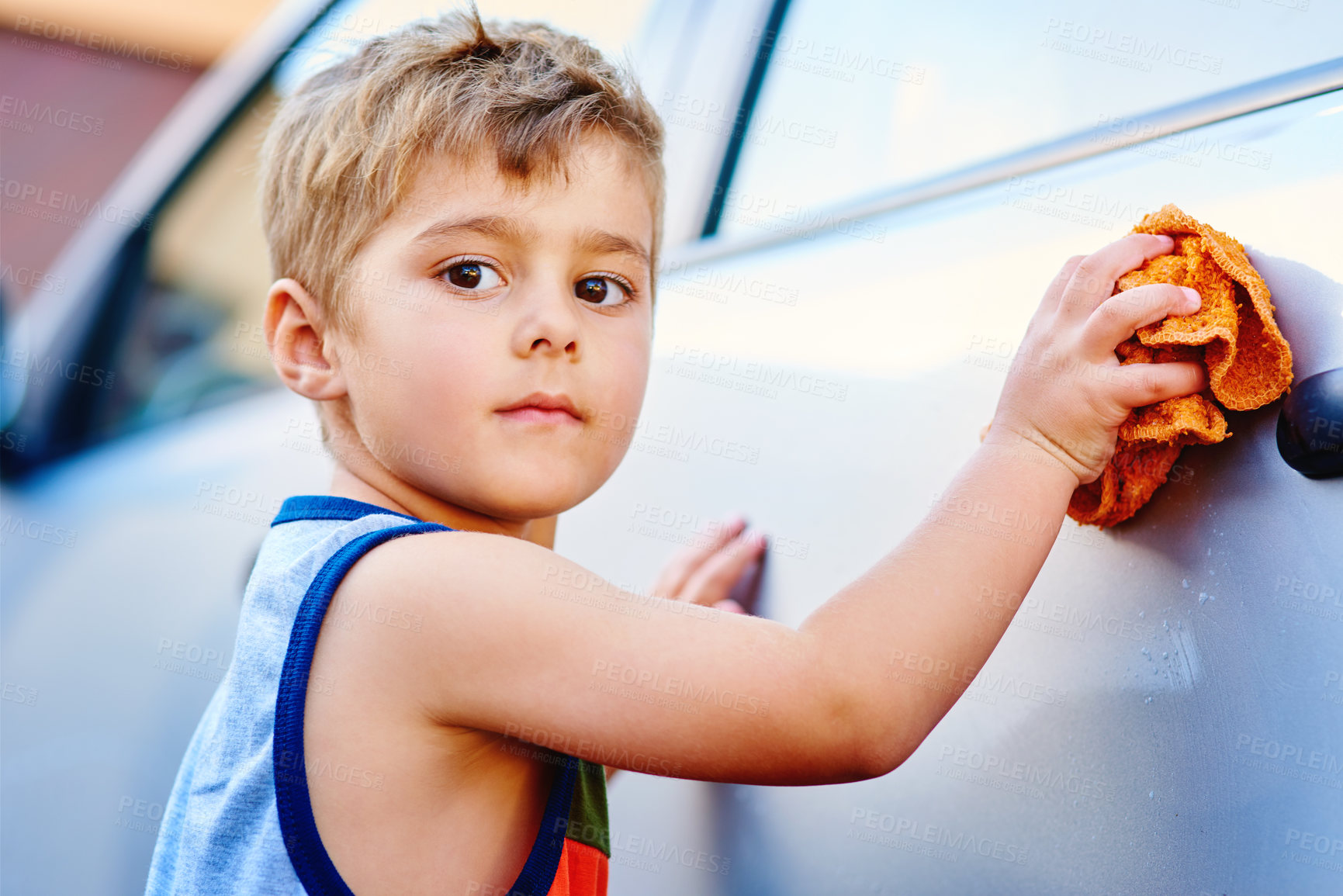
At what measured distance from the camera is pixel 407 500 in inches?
47.4

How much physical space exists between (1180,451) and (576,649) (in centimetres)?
49

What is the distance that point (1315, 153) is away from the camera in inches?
28.6

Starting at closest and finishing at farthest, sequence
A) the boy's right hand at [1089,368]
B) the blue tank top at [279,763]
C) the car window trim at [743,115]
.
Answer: the boy's right hand at [1089,368], the blue tank top at [279,763], the car window trim at [743,115]

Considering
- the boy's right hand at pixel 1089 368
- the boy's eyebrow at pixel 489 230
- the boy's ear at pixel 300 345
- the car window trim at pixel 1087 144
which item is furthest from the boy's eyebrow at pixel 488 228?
the boy's right hand at pixel 1089 368

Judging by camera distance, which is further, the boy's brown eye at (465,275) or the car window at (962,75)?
the boy's brown eye at (465,275)

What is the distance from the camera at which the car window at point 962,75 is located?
848 mm

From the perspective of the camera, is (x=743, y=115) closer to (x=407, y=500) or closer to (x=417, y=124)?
(x=417, y=124)

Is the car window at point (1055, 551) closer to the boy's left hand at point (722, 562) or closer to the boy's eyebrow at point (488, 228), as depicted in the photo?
the boy's left hand at point (722, 562)

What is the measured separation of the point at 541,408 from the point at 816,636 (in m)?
0.40

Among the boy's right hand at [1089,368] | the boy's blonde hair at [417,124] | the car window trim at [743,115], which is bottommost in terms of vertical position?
the boy's right hand at [1089,368]

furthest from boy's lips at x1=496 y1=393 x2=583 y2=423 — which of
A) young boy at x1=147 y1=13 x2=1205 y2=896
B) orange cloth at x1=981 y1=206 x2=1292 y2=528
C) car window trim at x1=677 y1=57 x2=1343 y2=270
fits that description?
orange cloth at x1=981 y1=206 x2=1292 y2=528

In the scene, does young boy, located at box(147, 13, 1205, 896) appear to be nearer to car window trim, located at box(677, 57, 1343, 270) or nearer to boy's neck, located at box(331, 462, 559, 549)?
boy's neck, located at box(331, 462, 559, 549)

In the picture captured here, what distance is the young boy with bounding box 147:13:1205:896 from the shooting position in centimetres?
85

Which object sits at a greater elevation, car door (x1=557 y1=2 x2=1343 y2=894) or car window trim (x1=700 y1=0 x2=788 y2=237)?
car window trim (x1=700 y1=0 x2=788 y2=237)
